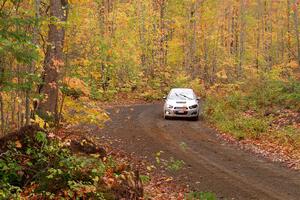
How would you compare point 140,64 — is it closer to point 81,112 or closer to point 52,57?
point 81,112

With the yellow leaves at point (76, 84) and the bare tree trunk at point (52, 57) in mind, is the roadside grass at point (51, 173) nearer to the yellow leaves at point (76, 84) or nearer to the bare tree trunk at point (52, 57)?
the yellow leaves at point (76, 84)

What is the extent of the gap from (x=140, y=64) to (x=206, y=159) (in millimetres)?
25929

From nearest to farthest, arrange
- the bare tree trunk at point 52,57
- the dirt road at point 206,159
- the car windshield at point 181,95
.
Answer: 1. the dirt road at point 206,159
2. the bare tree trunk at point 52,57
3. the car windshield at point 181,95

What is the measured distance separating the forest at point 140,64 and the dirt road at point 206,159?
5.21ft

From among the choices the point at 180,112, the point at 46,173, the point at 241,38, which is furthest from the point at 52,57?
the point at 241,38

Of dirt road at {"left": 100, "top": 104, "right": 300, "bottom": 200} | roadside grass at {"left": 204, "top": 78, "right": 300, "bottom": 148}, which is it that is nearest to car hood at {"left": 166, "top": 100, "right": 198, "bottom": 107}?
dirt road at {"left": 100, "top": 104, "right": 300, "bottom": 200}

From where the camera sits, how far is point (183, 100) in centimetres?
2048

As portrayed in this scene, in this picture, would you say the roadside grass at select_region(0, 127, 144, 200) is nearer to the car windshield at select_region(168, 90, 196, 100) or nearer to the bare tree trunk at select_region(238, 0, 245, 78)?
the car windshield at select_region(168, 90, 196, 100)

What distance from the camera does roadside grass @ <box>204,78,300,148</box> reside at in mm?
15781

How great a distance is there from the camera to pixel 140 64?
123ft

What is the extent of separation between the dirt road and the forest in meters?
1.59

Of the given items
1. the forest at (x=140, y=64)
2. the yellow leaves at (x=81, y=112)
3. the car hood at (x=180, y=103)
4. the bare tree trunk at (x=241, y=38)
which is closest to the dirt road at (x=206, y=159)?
the car hood at (x=180, y=103)

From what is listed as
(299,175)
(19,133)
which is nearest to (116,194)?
(19,133)

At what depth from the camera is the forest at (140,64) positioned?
31.2 feet
